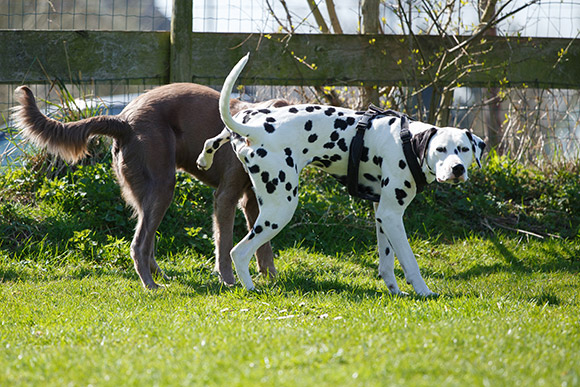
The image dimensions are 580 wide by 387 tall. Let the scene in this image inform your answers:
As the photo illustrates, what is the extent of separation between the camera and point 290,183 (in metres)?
5.03

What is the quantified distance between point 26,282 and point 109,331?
2059 millimetres

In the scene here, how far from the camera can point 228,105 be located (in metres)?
4.88

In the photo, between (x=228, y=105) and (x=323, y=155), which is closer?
(x=228, y=105)

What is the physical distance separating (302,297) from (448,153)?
4.82 ft

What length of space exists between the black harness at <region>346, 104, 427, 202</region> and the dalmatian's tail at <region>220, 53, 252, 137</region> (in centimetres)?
82

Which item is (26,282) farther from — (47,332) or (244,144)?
(244,144)

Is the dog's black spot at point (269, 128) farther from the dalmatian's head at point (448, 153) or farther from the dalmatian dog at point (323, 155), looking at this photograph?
the dalmatian's head at point (448, 153)

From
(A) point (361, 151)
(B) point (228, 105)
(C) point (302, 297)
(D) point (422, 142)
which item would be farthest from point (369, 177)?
(B) point (228, 105)

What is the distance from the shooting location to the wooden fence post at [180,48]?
779 centimetres

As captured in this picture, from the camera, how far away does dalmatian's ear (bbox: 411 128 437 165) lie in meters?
4.88

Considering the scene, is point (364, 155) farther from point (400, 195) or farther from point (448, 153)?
point (448, 153)

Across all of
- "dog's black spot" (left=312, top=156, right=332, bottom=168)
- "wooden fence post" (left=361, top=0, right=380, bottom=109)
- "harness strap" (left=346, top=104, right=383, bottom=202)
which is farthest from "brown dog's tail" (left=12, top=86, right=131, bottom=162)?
"wooden fence post" (left=361, top=0, right=380, bottom=109)

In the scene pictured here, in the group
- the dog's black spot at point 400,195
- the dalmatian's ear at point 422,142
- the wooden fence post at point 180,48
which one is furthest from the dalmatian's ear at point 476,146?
the wooden fence post at point 180,48

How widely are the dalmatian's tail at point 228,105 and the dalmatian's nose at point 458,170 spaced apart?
4.89 feet
